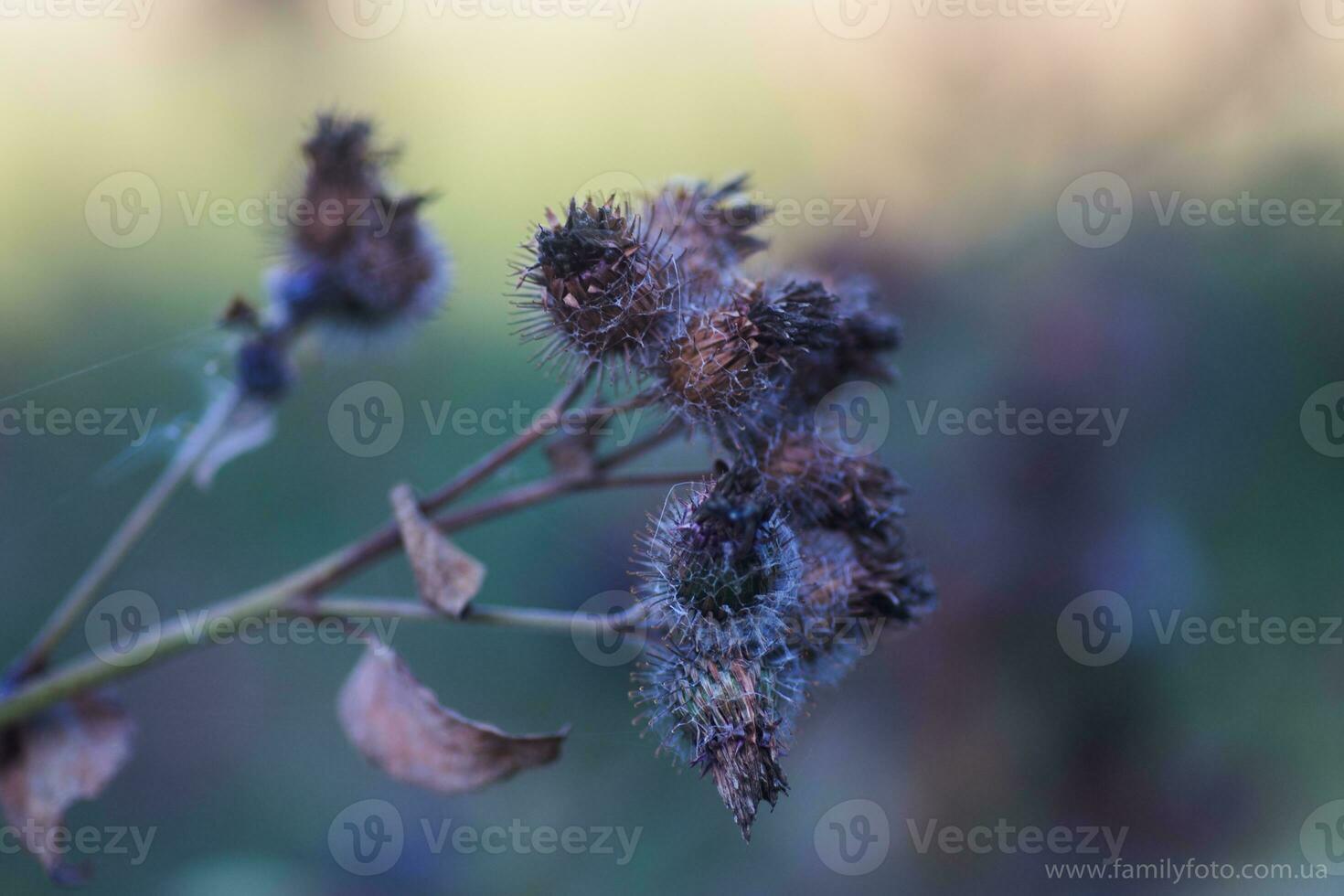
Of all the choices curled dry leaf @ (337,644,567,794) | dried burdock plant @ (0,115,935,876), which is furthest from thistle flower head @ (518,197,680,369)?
curled dry leaf @ (337,644,567,794)

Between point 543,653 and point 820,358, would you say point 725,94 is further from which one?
point 820,358

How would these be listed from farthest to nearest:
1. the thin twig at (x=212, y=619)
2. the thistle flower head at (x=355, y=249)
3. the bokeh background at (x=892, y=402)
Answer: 1. the bokeh background at (x=892, y=402)
2. the thistle flower head at (x=355, y=249)
3. the thin twig at (x=212, y=619)

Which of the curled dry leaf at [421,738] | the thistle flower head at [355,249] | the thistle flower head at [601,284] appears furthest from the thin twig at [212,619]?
the thistle flower head at [355,249]

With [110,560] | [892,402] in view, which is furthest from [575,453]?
[892,402]

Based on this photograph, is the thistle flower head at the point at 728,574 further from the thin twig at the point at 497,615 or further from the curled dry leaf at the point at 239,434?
the curled dry leaf at the point at 239,434

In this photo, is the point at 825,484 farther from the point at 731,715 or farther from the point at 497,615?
the point at 497,615

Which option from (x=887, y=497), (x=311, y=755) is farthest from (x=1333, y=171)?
(x=311, y=755)
